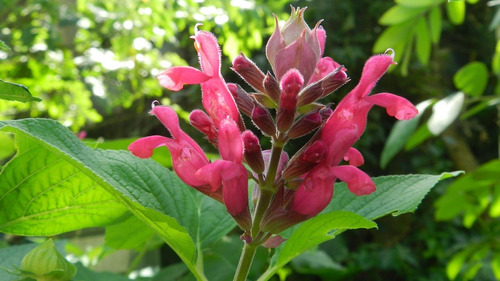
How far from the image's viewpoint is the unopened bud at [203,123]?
492 millimetres

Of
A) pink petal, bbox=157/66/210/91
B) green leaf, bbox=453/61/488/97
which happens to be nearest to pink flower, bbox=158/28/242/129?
pink petal, bbox=157/66/210/91

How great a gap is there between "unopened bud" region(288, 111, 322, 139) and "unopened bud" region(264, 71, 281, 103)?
0.03 meters

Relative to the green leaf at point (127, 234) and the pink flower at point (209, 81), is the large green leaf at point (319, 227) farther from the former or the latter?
the green leaf at point (127, 234)

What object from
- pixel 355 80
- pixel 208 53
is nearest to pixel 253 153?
pixel 208 53

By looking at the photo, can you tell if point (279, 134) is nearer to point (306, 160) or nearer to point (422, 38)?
point (306, 160)

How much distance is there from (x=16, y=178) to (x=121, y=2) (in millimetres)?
1779

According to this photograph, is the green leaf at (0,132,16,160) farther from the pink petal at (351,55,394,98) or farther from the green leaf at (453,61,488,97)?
the green leaf at (453,61,488,97)

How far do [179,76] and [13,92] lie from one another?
0.15 m

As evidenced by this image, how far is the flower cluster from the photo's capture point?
440 mm

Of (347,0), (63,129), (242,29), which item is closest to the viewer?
(63,129)

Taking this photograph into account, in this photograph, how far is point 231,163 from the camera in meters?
0.43

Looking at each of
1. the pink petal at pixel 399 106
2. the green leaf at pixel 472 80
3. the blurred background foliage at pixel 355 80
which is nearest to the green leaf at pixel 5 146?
the blurred background foliage at pixel 355 80

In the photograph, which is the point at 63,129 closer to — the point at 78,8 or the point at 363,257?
the point at 78,8

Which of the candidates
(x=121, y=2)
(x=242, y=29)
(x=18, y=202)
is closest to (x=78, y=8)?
(x=121, y=2)
